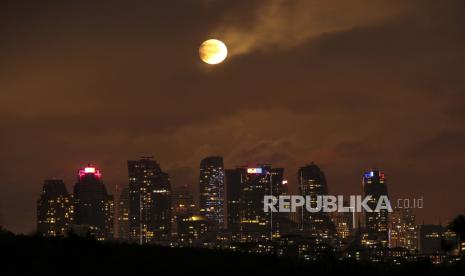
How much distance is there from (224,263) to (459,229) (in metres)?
26.1

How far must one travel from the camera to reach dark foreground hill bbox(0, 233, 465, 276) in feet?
111

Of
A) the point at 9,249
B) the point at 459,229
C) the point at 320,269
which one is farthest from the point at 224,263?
the point at 459,229

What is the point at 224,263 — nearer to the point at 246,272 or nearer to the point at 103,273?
the point at 246,272

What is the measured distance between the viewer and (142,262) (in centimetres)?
3750

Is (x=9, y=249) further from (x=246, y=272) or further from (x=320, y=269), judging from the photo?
(x=320, y=269)

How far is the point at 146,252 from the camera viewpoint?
40219 mm

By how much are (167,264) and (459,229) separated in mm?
29823

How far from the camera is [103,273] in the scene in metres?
34.5

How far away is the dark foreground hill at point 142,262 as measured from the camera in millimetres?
33906

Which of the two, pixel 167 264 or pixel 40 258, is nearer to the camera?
pixel 40 258

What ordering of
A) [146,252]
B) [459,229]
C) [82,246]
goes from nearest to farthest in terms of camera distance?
[82,246] → [146,252] → [459,229]

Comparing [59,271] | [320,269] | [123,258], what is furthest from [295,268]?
[59,271]

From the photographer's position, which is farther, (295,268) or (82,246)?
(295,268)

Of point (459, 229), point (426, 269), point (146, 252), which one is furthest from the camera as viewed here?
point (459, 229)
